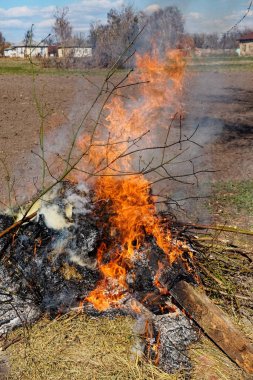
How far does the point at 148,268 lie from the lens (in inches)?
148

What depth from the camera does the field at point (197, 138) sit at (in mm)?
6148

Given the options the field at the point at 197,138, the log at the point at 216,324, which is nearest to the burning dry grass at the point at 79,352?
the field at the point at 197,138

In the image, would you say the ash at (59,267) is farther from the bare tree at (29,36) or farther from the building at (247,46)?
the building at (247,46)

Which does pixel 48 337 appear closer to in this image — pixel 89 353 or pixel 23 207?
pixel 89 353

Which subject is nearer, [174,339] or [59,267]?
[174,339]

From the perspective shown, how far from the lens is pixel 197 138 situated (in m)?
11.0

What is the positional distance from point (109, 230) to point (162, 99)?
3224mm

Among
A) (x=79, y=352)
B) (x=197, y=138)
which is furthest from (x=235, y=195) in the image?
(x=79, y=352)

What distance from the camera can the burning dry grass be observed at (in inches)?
129

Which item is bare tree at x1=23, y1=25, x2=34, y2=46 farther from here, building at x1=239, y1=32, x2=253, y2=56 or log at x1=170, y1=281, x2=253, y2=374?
building at x1=239, y1=32, x2=253, y2=56

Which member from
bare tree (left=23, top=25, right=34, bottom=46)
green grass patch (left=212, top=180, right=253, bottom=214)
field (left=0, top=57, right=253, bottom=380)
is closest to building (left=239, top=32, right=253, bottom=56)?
field (left=0, top=57, right=253, bottom=380)

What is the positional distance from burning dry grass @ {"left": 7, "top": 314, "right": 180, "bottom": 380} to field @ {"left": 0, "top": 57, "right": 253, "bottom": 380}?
49 millimetres

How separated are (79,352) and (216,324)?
1.21m

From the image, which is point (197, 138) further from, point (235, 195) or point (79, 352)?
point (79, 352)
